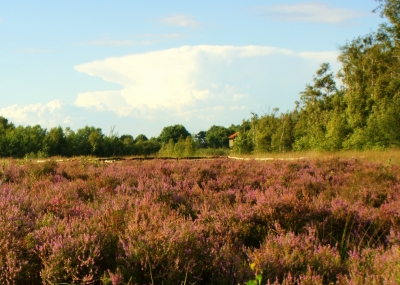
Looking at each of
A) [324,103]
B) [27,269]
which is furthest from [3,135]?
[324,103]

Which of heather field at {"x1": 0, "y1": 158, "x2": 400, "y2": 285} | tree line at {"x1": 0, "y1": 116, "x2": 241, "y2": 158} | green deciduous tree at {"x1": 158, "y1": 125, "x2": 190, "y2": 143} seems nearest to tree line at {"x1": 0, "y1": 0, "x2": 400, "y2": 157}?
tree line at {"x1": 0, "y1": 116, "x2": 241, "y2": 158}

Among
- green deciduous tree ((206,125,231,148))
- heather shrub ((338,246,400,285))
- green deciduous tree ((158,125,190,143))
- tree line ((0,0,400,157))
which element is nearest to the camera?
heather shrub ((338,246,400,285))

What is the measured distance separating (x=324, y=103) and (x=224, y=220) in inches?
2207

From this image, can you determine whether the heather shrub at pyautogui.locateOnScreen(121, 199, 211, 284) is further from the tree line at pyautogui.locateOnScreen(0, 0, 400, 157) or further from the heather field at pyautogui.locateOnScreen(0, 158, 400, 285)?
the tree line at pyautogui.locateOnScreen(0, 0, 400, 157)

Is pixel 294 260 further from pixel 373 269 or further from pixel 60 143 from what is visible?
pixel 60 143

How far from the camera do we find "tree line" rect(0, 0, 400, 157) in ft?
111

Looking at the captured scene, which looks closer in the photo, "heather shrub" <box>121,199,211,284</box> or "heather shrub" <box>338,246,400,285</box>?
"heather shrub" <box>338,246,400,285</box>

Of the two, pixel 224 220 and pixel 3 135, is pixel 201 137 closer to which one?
pixel 3 135

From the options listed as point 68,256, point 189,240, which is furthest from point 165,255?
point 68,256

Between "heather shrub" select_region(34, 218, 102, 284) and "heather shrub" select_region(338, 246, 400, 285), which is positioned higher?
"heather shrub" select_region(34, 218, 102, 284)

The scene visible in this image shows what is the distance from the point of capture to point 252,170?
998 cm

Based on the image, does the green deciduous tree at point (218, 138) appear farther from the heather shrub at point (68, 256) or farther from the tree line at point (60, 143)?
the heather shrub at point (68, 256)

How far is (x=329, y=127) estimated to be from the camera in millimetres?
38938

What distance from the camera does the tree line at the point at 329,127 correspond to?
33.8 m
